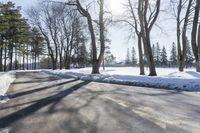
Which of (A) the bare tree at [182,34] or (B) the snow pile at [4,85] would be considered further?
(A) the bare tree at [182,34]

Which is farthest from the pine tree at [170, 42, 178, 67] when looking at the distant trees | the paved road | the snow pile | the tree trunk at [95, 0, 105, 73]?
the paved road

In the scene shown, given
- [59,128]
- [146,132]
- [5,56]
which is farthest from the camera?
[5,56]

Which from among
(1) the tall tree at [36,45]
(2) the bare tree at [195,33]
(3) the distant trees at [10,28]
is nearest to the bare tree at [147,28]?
(2) the bare tree at [195,33]

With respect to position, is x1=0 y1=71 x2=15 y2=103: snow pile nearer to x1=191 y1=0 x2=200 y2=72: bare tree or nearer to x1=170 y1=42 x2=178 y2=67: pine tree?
x1=191 y1=0 x2=200 y2=72: bare tree

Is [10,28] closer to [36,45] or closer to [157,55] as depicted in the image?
[36,45]

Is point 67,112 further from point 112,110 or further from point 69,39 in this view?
point 69,39

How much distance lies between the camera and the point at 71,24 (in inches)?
2282

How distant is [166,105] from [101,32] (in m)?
21.8

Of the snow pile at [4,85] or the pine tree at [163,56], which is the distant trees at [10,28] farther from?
the pine tree at [163,56]

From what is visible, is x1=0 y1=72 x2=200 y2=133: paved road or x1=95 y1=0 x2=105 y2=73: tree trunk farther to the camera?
x1=95 y1=0 x2=105 y2=73: tree trunk

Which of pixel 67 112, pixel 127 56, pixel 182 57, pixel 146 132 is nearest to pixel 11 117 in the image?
pixel 67 112

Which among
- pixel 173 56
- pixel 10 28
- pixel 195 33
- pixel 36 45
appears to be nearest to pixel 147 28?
pixel 195 33

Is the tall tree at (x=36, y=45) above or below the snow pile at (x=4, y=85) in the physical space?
above

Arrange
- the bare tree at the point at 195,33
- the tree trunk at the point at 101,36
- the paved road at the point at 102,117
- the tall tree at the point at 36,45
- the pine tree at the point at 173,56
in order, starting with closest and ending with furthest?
1. the paved road at the point at 102,117
2. the bare tree at the point at 195,33
3. the tree trunk at the point at 101,36
4. the tall tree at the point at 36,45
5. the pine tree at the point at 173,56
